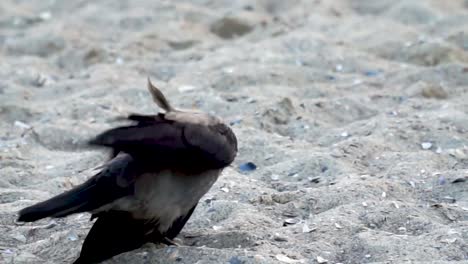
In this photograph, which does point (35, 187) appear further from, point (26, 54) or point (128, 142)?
point (26, 54)

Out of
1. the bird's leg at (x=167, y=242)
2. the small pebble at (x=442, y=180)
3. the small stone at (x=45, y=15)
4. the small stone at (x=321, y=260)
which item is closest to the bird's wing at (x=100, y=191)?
the bird's leg at (x=167, y=242)

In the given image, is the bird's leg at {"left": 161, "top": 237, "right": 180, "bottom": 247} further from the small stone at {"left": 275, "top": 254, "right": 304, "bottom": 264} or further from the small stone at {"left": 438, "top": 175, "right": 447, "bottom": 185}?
the small stone at {"left": 438, "top": 175, "right": 447, "bottom": 185}

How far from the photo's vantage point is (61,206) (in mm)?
2740

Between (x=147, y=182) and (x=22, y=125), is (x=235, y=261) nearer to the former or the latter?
(x=147, y=182)

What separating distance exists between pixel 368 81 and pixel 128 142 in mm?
2672

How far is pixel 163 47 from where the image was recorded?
19.5ft

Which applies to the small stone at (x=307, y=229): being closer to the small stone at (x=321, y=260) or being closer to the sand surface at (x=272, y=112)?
the sand surface at (x=272, y=112)

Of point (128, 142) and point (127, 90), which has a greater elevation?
point (128, 142)

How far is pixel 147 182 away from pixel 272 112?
177 centimetres

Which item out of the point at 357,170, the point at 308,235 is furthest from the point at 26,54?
the point at 308,235

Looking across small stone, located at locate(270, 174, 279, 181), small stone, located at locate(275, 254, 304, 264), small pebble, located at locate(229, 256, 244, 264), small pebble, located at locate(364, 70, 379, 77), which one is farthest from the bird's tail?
small pebble, located at locate(364, 70, 379, 77)

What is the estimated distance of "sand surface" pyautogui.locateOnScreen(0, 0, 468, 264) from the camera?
3146 millimetres

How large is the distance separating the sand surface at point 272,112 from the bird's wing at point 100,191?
28 centimetres

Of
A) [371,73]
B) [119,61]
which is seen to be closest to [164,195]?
[371,73]
